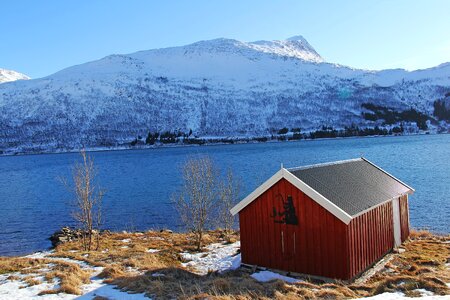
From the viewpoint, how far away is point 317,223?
16.1m

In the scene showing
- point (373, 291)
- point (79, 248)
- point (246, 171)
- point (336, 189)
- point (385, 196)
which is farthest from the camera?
point (246, 171)

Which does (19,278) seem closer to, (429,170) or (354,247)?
(354,247)

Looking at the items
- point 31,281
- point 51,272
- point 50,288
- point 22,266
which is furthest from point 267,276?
point 22,266

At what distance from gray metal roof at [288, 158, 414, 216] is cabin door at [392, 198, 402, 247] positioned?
55 centimetres

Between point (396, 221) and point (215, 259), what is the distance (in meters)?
9.68

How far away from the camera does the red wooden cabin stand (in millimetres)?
15688

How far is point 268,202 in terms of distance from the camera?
57.3 feet

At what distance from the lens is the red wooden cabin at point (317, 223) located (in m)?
15.7

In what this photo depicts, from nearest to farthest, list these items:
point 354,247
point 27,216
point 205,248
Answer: point 354,247 → point 205,248 → point 27,216

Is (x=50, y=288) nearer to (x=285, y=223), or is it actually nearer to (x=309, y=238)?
(x=285, y=223)

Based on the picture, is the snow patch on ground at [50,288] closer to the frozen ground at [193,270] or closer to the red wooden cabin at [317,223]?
the frozen ground at [193,270]

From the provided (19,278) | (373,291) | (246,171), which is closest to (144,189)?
(246,171)

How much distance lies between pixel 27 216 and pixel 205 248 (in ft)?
112

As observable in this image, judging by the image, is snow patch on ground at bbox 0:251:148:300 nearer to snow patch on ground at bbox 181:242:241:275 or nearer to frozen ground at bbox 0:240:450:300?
frozen ground at bbox 0:240:450:300
